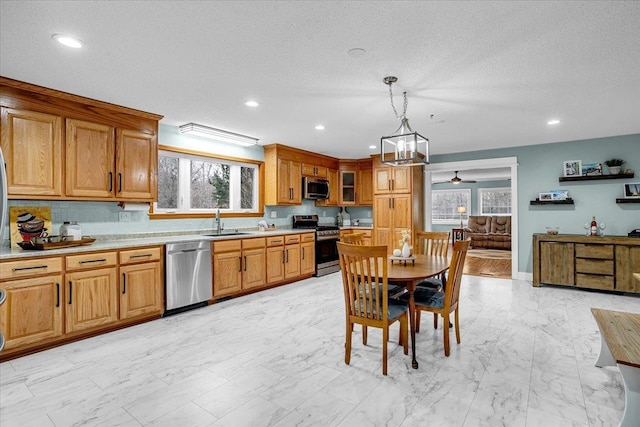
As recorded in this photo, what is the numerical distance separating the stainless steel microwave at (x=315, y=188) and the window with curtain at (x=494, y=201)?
730 cm

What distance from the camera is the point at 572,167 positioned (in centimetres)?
540

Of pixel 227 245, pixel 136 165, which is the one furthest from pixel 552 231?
pixel 136 165

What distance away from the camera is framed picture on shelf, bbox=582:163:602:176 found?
17.0 ft

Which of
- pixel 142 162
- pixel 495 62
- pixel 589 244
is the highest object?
pixel 495 62

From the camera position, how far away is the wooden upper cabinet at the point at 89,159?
10.9 feet

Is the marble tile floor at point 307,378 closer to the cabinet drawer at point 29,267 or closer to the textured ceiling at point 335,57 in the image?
the cabinet drawer at point 29,267

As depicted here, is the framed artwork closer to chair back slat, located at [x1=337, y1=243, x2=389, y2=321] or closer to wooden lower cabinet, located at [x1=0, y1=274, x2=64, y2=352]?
wooden lower cabinet, located at [x1=0, y1=274, x2=64, y2=352]

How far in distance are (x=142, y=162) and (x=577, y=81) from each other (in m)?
4.49

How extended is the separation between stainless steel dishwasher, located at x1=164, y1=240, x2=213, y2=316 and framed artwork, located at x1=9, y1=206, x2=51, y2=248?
117 cm

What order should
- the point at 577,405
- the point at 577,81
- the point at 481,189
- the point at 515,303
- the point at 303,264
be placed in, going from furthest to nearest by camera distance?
the point at 481,189, the point at 303,264, the point at 515,303, the point at 577,81, the point at 577,405

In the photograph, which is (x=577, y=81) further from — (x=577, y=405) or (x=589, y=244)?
(x=589, y=244)

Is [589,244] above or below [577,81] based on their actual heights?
below

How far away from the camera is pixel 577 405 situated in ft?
6.97

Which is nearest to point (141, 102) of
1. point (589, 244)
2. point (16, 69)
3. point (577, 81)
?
point (16, 69)
